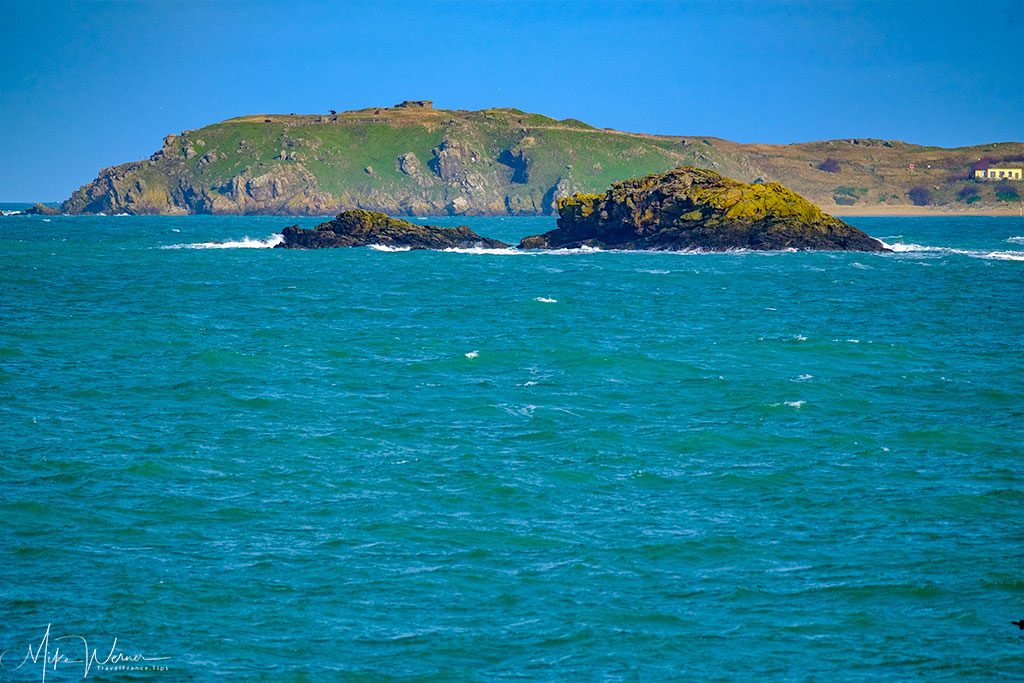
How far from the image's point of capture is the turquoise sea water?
19.5 meters

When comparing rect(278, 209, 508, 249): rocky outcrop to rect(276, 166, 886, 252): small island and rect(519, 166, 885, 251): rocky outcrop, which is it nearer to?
rect(276, 166, 886, 252): small island

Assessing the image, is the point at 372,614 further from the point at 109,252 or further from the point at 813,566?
the point at 109,252

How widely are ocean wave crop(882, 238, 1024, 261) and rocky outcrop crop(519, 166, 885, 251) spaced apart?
5.46m

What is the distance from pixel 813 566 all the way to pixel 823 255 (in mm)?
83134

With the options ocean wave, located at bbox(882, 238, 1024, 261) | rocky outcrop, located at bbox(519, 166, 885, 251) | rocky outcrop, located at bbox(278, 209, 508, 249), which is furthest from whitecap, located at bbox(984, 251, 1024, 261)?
rocky outcrop, located at bbox(278, 209, 508, 249)

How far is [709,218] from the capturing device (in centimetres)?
10681

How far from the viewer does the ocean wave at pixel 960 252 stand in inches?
4198

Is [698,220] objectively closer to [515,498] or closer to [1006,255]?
[1006,255]

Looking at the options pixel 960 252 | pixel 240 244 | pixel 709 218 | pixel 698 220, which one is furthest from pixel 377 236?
pixel 960 252

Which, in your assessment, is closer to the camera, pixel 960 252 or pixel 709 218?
pixel 709 218

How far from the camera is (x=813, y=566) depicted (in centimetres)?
2273

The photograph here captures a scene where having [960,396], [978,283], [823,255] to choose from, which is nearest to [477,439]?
[960,396]

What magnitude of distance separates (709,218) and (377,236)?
1579 inches

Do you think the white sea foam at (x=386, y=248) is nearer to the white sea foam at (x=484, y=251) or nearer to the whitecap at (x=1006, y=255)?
the white sea foam at (x=484, y=251)
